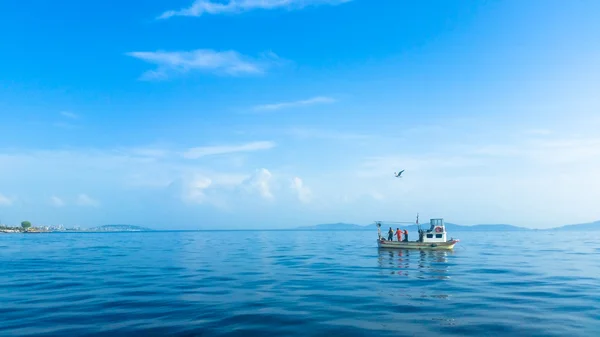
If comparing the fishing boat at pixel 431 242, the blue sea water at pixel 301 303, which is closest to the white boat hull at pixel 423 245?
the fishing boat at pixel 431 242

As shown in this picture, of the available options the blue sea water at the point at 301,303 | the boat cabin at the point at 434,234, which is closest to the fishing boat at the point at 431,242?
the boat cabin at the point at 434,234

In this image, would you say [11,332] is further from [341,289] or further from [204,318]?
[341,289]

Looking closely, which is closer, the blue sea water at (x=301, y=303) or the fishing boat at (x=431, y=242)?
the blue sea water at (x=301, y=303)

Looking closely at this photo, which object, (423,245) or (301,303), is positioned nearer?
(301,303)

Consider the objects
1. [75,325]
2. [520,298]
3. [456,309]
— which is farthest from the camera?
[520,298]

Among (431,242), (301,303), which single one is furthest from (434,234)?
(301,303)

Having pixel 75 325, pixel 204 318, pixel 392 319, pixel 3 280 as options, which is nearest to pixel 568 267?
pixel 392 319

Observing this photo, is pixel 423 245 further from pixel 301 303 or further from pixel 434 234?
pixel 301 303

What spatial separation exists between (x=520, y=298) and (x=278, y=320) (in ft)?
56.2

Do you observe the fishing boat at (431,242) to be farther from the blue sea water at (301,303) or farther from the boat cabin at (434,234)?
the blue sea water at (301,303)

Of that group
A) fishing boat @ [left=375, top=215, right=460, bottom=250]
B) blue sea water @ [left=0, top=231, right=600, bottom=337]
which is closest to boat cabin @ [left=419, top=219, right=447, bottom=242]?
fishing boat @ [left=375, top=215, right=460, bottom=250]

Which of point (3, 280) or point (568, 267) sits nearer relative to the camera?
point (3, 280)

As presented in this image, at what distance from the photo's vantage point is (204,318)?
67.2 ft

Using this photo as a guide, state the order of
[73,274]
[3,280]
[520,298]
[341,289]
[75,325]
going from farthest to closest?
[73,274], [3,280], [341,289], [520,298], [75,325]
